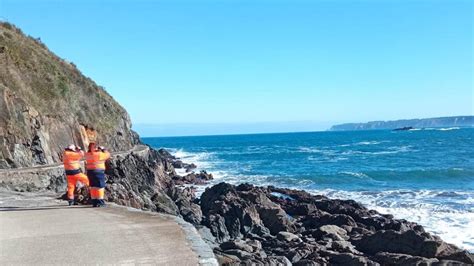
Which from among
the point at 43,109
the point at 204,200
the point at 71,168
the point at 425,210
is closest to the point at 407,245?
the point at 71,168

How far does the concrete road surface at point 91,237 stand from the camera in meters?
6.72

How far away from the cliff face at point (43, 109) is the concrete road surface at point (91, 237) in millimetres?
10862

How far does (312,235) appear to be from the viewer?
16953 millimetres

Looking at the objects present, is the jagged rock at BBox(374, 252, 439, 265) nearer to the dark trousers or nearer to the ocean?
the ocean

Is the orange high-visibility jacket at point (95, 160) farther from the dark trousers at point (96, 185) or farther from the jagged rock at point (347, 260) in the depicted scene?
the jagged rock at point (347, 260)

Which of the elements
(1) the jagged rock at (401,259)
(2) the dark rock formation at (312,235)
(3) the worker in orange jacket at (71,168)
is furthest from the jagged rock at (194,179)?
(1) the jagged rock at (401,259)

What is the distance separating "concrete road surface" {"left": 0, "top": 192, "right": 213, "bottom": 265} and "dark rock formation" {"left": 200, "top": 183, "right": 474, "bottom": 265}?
1.23m

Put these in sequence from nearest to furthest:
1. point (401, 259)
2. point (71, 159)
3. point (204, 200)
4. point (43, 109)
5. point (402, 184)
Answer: point (71, 159)
point (401, 259)
point (204, 200)
point (43, 109)
point (402, 184)

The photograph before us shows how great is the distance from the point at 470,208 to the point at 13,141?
19.4 metres

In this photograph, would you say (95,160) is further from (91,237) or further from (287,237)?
(287,237)

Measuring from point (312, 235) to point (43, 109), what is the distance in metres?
15.5

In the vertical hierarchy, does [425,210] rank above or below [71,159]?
below

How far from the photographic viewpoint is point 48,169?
1834 cm

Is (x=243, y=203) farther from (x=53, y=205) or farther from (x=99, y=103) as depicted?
(x=99, y=103)
